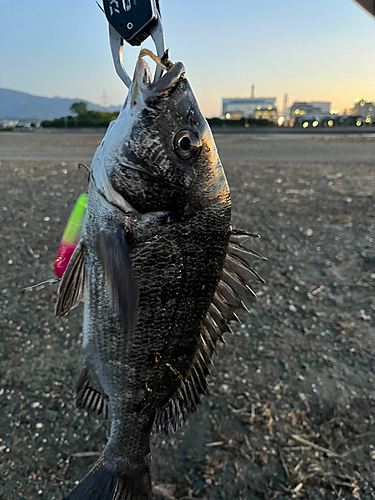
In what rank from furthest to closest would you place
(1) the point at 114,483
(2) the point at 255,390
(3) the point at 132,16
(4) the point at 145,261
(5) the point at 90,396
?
(2) the point at 255,390 → (5) the point at 90,396 → (1) the point at 114,483 → (4) the point at 145,261 → (3) the point at 132,16

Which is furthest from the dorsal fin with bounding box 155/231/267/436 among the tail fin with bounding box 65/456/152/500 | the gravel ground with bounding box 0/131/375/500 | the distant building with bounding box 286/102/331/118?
the distant building with bounding box 286/102/331/118

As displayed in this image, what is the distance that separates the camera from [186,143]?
1245 millimetres

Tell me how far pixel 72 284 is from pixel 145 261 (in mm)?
332

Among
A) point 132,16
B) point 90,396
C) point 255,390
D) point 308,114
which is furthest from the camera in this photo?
point 308,114

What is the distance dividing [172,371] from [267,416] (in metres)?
1.66

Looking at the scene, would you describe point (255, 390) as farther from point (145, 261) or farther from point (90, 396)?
point (145, 261)

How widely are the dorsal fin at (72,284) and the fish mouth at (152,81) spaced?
588mm

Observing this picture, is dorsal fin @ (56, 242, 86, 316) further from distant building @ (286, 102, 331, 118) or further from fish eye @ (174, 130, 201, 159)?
distant building @ (286, 102, 331, 118)

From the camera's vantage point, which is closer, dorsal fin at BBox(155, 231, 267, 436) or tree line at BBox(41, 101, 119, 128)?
dorsal fin at BBox(155, 231, 267, 436)

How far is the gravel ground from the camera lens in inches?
88.2

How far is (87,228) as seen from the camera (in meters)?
1.32

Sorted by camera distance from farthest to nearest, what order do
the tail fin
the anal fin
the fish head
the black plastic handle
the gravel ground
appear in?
the gravel ground
the anal fin
the tail fin
the fish head
the black plastic handle

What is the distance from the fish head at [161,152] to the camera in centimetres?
121

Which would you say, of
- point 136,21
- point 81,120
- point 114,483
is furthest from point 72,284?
point 81,120
